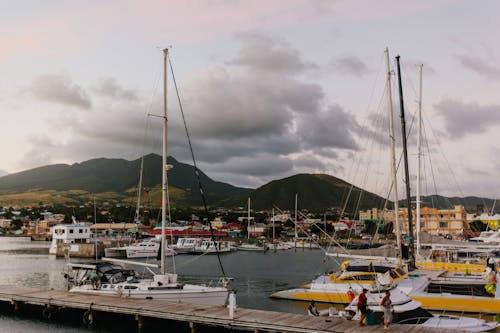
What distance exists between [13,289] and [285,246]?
12437cm

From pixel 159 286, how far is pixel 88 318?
234 inches

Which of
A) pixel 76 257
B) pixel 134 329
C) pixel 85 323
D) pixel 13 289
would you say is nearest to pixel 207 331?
pixel 134 329

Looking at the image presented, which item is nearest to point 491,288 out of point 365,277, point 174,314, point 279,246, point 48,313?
point 365,277

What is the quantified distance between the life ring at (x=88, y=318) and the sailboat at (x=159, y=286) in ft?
7.72

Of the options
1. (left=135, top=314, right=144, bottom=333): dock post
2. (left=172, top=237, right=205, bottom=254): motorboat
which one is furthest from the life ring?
(left=172, top=237, right=205, bottom=254): motorboat

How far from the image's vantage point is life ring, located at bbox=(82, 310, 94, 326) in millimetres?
33312

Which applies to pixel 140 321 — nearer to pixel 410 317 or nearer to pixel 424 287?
pixel 410 317

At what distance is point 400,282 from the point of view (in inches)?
1517

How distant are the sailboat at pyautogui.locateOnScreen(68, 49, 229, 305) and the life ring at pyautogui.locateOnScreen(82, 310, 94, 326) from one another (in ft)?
7.72

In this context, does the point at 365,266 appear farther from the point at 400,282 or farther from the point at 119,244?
the point at 119,244

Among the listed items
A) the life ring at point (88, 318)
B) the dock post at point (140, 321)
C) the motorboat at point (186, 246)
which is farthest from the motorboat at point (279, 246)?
the dock post at point (140, 321)

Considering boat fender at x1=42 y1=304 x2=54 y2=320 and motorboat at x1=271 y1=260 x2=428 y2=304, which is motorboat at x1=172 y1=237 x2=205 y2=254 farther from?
boat fender at x1=42 y1=304 x2=54 y2=320

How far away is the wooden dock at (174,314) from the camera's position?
2523cm

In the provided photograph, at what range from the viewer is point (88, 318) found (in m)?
34.0
